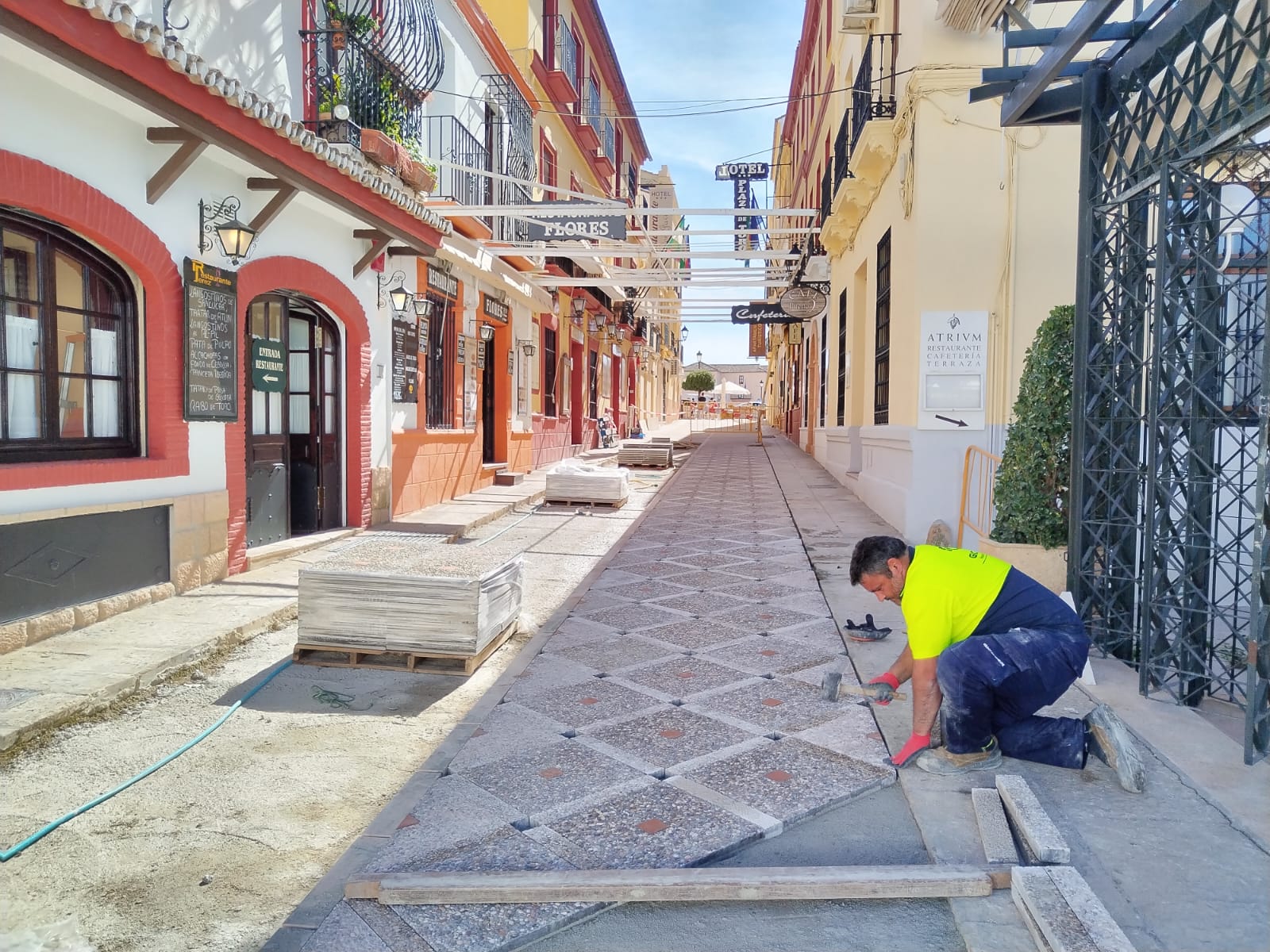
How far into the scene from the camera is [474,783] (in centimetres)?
356

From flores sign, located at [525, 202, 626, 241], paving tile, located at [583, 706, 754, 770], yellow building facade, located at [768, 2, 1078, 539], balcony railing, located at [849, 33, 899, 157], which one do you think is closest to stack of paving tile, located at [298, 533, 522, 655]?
paving tile, located at [583, 706, 754, 770]

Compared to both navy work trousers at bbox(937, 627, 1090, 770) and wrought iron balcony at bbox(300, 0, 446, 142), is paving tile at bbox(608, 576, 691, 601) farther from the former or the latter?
wrought iron balcony at bbox(300, 0, 446, 142)

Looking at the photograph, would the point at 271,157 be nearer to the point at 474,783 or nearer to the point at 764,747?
the point at 474,783

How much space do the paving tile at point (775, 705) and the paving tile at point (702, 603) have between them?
5.42 ft

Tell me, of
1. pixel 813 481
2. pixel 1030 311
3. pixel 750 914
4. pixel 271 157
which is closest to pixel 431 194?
pixel 271 157

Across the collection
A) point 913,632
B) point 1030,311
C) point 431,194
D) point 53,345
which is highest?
point 431,194

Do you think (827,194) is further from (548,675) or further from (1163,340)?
(548,675)

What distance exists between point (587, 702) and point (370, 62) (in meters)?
7.60

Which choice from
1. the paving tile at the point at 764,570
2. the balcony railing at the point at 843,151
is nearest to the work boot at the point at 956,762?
the paving tile at the point at 764,570

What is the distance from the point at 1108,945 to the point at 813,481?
534 inches

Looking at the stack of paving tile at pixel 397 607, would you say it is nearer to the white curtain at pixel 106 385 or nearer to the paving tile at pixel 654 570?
the white curtain at pixel 106 385

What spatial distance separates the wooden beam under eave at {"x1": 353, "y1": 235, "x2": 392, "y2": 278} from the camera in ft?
30.0

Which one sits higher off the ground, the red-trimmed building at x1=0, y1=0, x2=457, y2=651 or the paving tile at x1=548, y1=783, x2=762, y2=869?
the red-trimmed building at x1=0, y1=0, x2=457, y2=651

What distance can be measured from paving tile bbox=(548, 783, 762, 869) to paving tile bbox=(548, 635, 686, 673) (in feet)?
5.61
